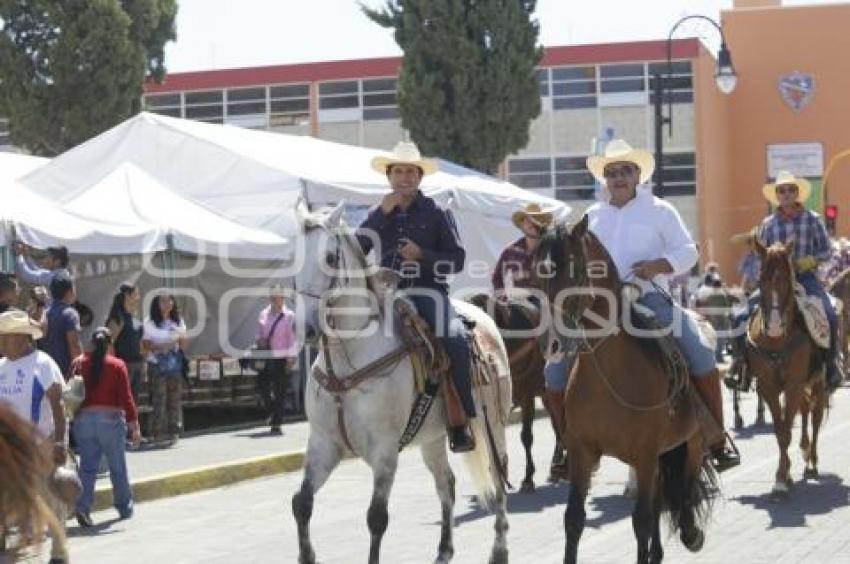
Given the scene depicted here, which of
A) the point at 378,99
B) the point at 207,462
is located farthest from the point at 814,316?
the point at 378,99

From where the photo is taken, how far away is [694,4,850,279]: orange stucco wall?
68688 millimetres

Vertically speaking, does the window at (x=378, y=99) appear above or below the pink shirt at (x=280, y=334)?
above

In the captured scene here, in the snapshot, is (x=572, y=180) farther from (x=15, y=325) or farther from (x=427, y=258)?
(x=15, y=325)

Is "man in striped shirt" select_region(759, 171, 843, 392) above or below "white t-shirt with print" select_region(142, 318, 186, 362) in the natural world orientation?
above

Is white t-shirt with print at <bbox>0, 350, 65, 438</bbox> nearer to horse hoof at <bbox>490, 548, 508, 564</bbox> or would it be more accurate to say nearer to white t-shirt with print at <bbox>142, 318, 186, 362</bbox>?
horse hoof at <bbox>490, 548, 508, 564</bbox>

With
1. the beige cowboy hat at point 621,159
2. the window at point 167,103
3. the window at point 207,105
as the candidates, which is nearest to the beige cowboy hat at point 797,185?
the beige cowboy hat at point 621,159

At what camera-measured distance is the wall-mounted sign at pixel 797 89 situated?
68.4m

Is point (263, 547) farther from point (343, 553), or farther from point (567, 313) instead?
point (567, 313)

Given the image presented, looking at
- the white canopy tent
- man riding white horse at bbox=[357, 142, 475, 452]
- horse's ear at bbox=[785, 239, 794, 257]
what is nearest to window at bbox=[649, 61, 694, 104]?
the white canopy tent

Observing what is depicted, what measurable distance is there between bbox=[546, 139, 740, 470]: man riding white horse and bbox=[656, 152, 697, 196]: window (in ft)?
181

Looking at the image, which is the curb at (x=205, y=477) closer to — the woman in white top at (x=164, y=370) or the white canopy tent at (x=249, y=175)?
the woman in white top at (x=164, y=370)

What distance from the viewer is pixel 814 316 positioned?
46.4ft

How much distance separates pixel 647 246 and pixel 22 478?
248 inches

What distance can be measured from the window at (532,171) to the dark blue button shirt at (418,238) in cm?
5598
